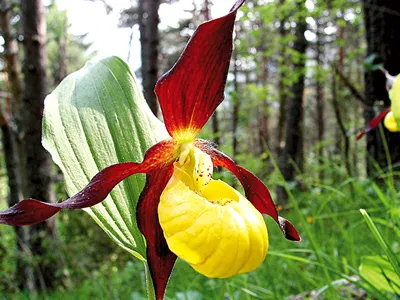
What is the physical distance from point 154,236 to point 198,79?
35cm

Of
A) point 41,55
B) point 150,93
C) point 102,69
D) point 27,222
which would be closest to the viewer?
point 27,222

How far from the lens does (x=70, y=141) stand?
2.67 ft

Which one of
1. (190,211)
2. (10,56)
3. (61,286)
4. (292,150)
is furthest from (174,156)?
(292,150)

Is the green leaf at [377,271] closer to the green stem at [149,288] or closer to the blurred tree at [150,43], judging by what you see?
the green stem at [149,288]

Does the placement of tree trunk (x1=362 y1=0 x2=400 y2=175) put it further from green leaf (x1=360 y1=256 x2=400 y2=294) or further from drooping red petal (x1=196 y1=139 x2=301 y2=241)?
drooping red petal (x1=196 y1=139 x2=301 y2=241)

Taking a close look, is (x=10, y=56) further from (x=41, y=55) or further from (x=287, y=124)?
(x=287, y=124)

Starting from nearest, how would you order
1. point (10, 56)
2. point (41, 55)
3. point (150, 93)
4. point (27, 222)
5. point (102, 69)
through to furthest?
point (27, 222)
point (102, 69)
point (41, 55)
point (150, 93)
point (10, 56)

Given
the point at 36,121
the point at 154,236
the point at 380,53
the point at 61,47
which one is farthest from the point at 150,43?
the point at 61,47

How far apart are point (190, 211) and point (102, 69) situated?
1.33 ft

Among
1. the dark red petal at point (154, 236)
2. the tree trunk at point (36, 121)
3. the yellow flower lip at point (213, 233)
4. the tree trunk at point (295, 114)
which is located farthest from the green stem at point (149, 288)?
the tree trunk at point (295, 114)

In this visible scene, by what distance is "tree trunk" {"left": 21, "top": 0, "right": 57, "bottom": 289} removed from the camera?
346 centimetres

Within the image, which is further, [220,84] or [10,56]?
[10,56]

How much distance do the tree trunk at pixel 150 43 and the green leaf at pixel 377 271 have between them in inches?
122

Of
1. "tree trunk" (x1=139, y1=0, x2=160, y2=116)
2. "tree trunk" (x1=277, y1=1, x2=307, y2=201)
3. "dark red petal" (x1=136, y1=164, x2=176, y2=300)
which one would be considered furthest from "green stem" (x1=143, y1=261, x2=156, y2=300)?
"tree trunk" (x1=277, y1=1, x2=307, y2=201)
